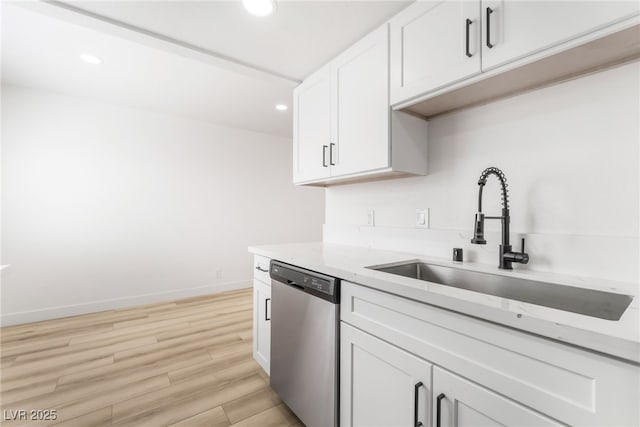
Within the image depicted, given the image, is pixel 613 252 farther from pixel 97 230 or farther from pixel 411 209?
pixel 97 230

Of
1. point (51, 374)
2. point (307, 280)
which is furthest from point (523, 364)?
point (51, 374)

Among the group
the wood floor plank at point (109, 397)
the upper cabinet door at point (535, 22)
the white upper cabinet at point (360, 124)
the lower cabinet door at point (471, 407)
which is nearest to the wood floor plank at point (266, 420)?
the wood floor plank at point (109, 397)

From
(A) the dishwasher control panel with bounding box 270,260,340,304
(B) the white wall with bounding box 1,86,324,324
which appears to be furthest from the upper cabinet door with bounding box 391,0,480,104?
(B) the white wall with bounding box 1,86,324,324

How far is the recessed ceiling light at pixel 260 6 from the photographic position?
149cm

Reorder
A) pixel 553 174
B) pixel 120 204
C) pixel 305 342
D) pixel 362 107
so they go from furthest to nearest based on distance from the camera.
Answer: pixel 120 204 → pixel 362 107 → pixel 305 342 → pixel 553 174

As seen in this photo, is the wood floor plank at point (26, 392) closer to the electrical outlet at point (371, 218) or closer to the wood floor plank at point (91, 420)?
the wood floor plank at point (91, 420)

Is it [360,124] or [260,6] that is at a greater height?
[260,6]

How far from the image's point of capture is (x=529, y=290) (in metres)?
1.11

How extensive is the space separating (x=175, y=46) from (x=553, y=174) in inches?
89.6

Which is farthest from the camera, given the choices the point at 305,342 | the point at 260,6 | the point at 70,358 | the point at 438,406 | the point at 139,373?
the point at 70,358

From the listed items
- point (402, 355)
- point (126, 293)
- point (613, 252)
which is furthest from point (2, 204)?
point (613, 252)

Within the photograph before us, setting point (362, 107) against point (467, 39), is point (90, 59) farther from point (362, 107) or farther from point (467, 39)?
point (467, 39)

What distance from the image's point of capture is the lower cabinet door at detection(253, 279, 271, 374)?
72.4 inches

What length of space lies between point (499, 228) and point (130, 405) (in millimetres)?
2279
